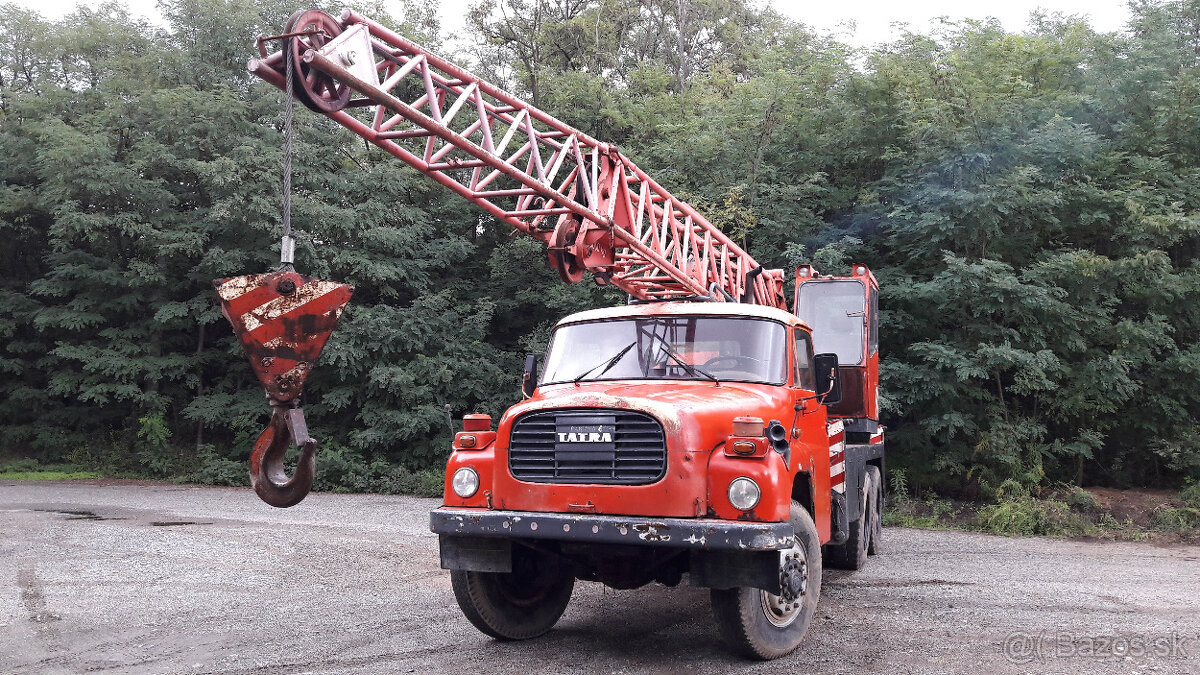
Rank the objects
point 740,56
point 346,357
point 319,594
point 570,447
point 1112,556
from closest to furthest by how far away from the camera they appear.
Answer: point 570,447
point 319,594
point 1112,556
point 346,357
point 740,56

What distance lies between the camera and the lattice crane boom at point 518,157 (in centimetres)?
652

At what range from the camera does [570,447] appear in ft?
18.5

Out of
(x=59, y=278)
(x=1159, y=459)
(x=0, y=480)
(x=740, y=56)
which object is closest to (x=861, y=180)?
(x=1159, y=459)

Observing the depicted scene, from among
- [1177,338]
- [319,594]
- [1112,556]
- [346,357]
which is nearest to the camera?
[319,594]

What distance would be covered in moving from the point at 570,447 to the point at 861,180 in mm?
15711

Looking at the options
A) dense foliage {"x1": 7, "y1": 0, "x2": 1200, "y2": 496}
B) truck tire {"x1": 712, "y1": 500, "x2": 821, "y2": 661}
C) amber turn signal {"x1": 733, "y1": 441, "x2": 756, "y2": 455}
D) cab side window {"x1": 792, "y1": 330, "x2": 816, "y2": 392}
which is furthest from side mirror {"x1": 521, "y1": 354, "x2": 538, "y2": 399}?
dense foliage {"x1": 7, "y1": 0, "x2": 1200, "y2": 496}

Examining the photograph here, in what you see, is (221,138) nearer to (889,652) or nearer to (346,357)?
(346,357)

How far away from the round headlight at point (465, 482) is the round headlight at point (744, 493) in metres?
1.77

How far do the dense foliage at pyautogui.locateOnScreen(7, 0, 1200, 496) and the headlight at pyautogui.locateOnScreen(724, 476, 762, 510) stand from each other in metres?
11.6

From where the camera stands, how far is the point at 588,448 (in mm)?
5590

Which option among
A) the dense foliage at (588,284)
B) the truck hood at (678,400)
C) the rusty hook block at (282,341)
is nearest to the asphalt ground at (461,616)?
the rusty hook block at (282,341)

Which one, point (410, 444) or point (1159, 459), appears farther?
point (410, 444)

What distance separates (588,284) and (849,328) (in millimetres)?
9507

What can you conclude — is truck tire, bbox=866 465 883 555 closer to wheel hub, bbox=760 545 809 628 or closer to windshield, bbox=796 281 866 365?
windshield, bbox=796 281 866 365
